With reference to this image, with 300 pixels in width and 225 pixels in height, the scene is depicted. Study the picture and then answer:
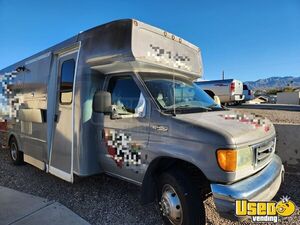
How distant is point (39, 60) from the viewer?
18.0 feet

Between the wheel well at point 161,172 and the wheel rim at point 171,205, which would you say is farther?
the wheel well at point 161,172

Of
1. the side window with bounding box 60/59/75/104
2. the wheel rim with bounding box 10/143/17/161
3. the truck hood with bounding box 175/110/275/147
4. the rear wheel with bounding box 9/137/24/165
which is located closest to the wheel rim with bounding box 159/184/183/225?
the truck hood with bounding box 175/110/275/147

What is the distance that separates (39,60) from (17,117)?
1.81 metres

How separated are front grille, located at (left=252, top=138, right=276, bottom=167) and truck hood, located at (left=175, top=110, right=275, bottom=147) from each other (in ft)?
0.24

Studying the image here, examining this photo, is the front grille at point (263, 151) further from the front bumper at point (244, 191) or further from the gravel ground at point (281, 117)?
the gravel ground at point (281, 117)

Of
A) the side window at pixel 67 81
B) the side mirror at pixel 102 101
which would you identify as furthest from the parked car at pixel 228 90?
the side mirror at pixel 102 101

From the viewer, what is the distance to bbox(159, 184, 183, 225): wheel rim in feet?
10.5

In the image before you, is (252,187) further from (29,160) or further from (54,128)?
(29,160)

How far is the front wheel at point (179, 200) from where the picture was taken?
119 inches

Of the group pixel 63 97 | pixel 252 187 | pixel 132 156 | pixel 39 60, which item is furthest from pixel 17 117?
pixel 252 187

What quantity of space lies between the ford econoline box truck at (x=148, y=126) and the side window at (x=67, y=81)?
0.02 meters

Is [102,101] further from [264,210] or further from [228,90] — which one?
[228,90]

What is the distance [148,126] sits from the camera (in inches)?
138

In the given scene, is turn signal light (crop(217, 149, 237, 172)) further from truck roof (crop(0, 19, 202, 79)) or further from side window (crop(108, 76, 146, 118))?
truck roof (crop(0, 19, 202, 79))
